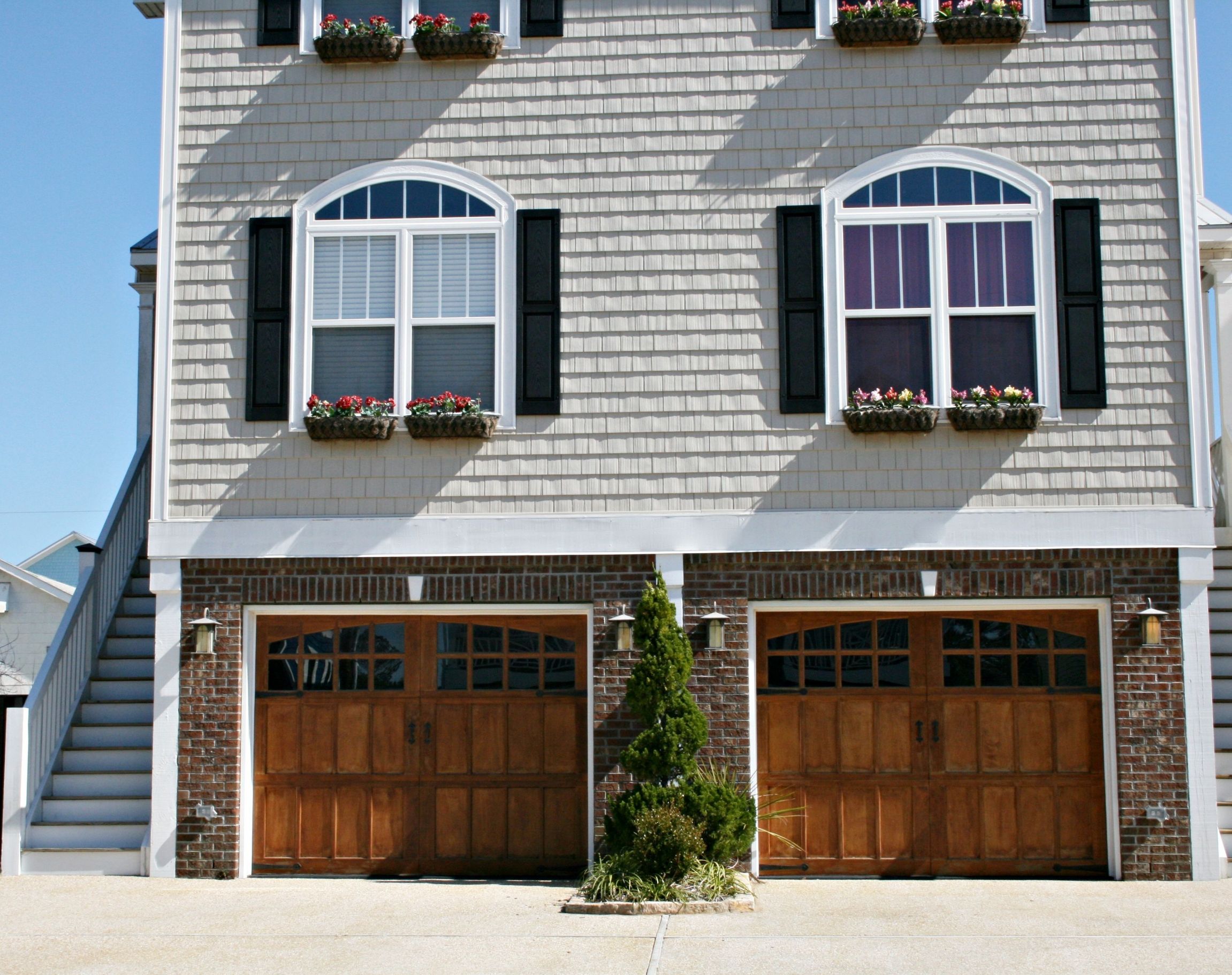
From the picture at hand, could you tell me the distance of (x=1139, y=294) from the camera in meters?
10.7

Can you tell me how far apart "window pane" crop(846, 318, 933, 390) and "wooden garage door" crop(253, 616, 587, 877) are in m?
3.16

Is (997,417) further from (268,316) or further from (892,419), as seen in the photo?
(268,316)

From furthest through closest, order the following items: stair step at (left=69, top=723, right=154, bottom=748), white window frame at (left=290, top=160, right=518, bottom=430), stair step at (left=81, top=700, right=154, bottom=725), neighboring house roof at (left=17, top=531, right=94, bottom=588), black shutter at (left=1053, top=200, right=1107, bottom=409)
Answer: neighboring house roof at (left=17, top=531, right=94, bottom=588) < stair step at (left=81, top=700, right=154, bottom=725) < stair step at (left=69, top=723, right=154, bottom=748) < white window frame at (left=290, top=160, right=518, bottom=430) < black shutter at (left=1053, top=200, right=1107, bottom=409)

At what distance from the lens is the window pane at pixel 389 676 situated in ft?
36.5

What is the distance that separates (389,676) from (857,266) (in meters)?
5.19

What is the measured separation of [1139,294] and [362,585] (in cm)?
676

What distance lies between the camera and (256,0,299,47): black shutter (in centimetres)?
1124

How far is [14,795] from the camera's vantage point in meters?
10.8

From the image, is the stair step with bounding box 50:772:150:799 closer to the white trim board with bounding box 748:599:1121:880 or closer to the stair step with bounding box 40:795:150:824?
the stair step with bounding box 40:795:150:824

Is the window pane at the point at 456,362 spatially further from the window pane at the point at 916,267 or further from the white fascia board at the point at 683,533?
the window pane at the point at 916,267

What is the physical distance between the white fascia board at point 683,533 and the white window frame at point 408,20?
4040mm

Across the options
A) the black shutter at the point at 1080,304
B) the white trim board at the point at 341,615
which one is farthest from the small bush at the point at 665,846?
the black shutter at the point at 1080,304

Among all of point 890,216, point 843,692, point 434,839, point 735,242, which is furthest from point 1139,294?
point 434,839

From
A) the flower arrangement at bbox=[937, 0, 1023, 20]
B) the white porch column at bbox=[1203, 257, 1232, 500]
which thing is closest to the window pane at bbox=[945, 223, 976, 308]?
the flower arrangement at bbox=[937, 0, 1023, 20]
